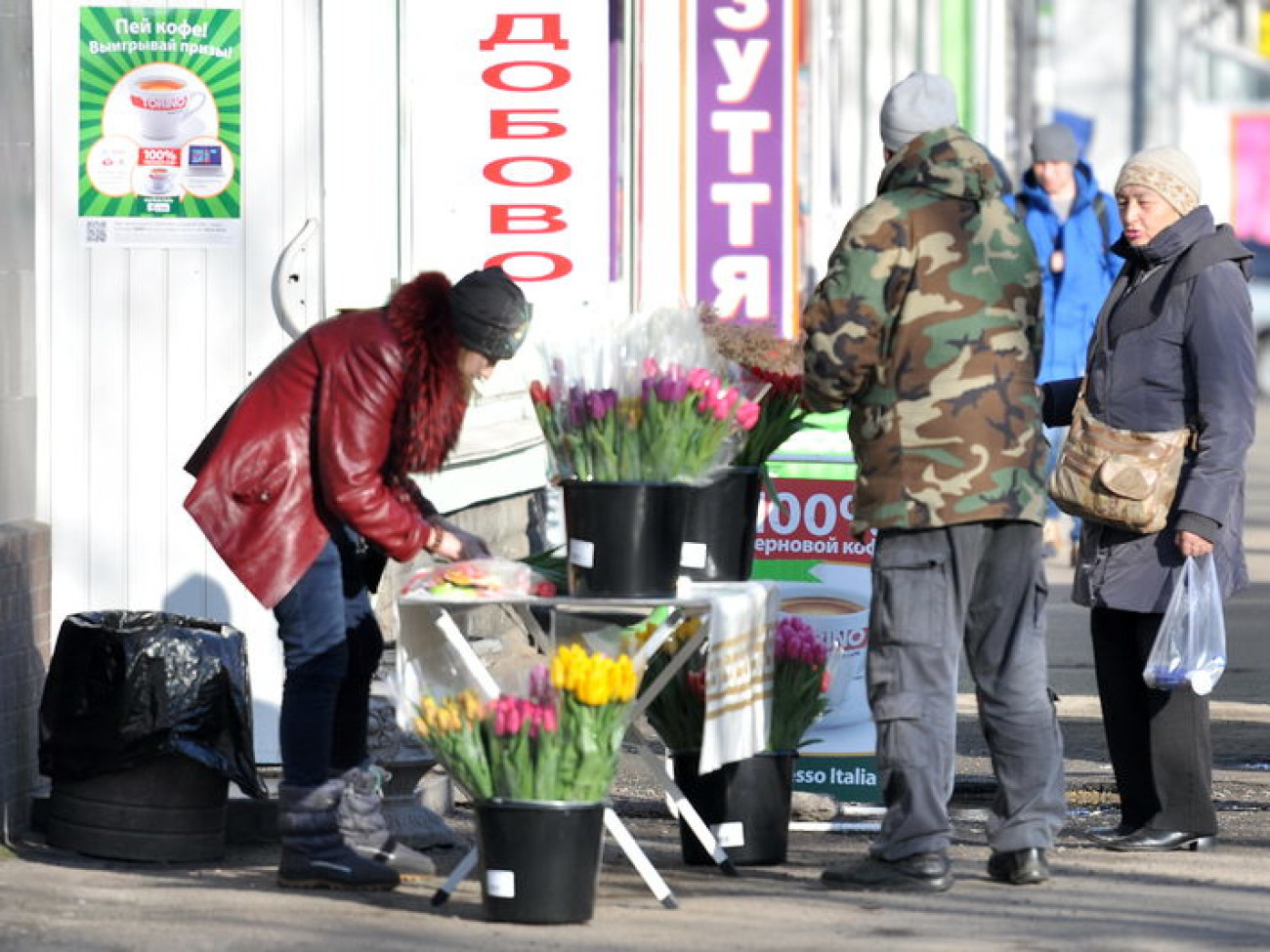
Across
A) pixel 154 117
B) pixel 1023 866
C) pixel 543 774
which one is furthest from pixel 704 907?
pixel 154 117

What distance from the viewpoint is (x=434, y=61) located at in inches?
379

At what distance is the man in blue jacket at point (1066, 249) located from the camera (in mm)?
12852

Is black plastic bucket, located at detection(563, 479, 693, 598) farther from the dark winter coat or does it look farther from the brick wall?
the brick wall

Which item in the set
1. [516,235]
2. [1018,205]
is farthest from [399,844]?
[1018,205]

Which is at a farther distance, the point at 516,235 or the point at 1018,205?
the point at 1018,205

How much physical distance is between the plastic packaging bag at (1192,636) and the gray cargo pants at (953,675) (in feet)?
1.56

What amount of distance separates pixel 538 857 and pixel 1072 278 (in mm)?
7253

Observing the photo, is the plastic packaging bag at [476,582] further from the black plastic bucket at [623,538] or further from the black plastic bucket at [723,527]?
the black plastic bucket at [723,527]

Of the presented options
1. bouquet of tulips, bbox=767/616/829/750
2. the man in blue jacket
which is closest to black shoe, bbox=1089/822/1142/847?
bouquet of tulips, bbox=767/616/829/750

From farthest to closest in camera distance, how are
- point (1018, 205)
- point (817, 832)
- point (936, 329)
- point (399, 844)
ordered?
point (1018, 205)
point (817, 832)
point (399, 844)
point (936, 329)

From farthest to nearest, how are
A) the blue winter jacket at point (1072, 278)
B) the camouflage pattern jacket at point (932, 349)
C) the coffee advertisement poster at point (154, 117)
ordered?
the blue winter jacket at point (1072, 278) → the coffee advertisement poster at point (154, 117) → the camouflage pattern jacket at point (932, 349)

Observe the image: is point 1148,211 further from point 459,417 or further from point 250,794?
point 250,794

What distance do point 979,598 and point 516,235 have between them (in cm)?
366

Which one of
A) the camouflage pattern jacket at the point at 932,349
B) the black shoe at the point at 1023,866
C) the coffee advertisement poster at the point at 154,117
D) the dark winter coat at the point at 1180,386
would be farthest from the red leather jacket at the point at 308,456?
the dark winter coat at the point at 1180,386
